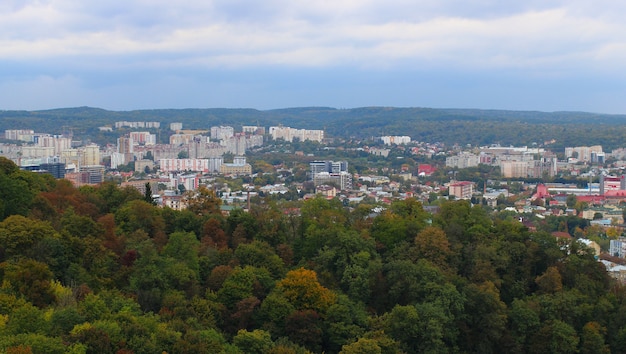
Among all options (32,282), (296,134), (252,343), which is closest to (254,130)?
(296,134)

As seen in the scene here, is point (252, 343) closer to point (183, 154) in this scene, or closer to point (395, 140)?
point (183, 154)

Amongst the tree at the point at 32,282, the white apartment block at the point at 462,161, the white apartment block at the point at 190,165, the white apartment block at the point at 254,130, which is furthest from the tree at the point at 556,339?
the white apartment block at the point at 254,130

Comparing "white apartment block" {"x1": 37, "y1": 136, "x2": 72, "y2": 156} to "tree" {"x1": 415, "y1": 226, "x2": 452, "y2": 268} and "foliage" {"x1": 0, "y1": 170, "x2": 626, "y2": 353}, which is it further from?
"tree" {"x1": 415, "y1": 226, "x2": 452, "y2": 268}

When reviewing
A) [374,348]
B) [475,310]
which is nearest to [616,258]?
[475,310]

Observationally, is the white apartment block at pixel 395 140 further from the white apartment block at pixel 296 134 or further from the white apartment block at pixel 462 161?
the white apartment block at pixel 462 161

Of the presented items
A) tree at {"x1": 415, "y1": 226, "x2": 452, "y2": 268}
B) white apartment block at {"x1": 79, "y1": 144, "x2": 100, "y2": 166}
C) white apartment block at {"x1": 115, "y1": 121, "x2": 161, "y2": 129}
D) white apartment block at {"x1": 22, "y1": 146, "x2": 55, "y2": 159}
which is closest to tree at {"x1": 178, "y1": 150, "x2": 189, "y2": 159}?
white apartment block at {"x1": 79, "y1": 144, "x2": 100, "y2": 166}

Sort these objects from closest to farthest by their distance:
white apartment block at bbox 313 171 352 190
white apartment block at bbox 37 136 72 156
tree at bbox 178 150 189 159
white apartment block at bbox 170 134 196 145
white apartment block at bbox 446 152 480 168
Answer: white apartment block at bbox 313 171 352 190 < white apartment block at bbox 446 152 480 168 < white apartment block at bbox 37 136 72 156 < tree at bbox 178 150 189 159 < white apartment block at bbox 170 134 196 145

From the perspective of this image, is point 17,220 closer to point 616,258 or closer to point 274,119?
point 616,258

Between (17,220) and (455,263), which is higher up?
(17,220)
